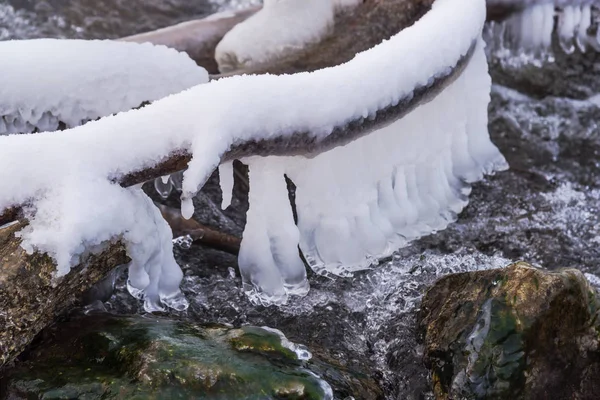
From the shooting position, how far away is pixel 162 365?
953mm

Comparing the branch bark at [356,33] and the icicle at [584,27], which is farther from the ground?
the branch bark at [356,33]

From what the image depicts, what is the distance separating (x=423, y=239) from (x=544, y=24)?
2.54ft

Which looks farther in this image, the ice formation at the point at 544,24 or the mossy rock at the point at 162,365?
the ice formation at the point at 544,24

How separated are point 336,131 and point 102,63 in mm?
541

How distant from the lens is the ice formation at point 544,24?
1888 mm

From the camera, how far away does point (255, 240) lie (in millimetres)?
1199

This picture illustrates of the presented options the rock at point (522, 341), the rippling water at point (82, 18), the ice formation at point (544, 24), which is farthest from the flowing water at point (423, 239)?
the ice formation at point (544, 24)

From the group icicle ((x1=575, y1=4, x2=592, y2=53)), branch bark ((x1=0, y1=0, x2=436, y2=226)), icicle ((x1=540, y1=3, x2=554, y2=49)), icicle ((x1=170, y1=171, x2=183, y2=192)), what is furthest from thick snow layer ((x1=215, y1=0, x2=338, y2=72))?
icicle ((x1=575, y1=4, x2=592, y2=53))

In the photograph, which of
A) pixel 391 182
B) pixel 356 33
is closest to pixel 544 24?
pixel 356 33

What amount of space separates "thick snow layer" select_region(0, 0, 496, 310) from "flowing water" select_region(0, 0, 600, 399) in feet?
0.16

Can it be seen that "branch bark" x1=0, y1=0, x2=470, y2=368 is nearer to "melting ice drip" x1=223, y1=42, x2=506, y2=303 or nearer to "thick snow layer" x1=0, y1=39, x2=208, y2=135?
"melting ice drip" x1=223, y1=42, x2=506, y2=303

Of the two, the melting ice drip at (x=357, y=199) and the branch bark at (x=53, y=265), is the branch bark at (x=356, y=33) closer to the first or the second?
the melting ice drip at (x=357, y=199)

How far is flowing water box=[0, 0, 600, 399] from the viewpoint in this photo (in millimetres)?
1213

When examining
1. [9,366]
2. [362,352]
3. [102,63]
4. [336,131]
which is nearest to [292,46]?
[102,63]
